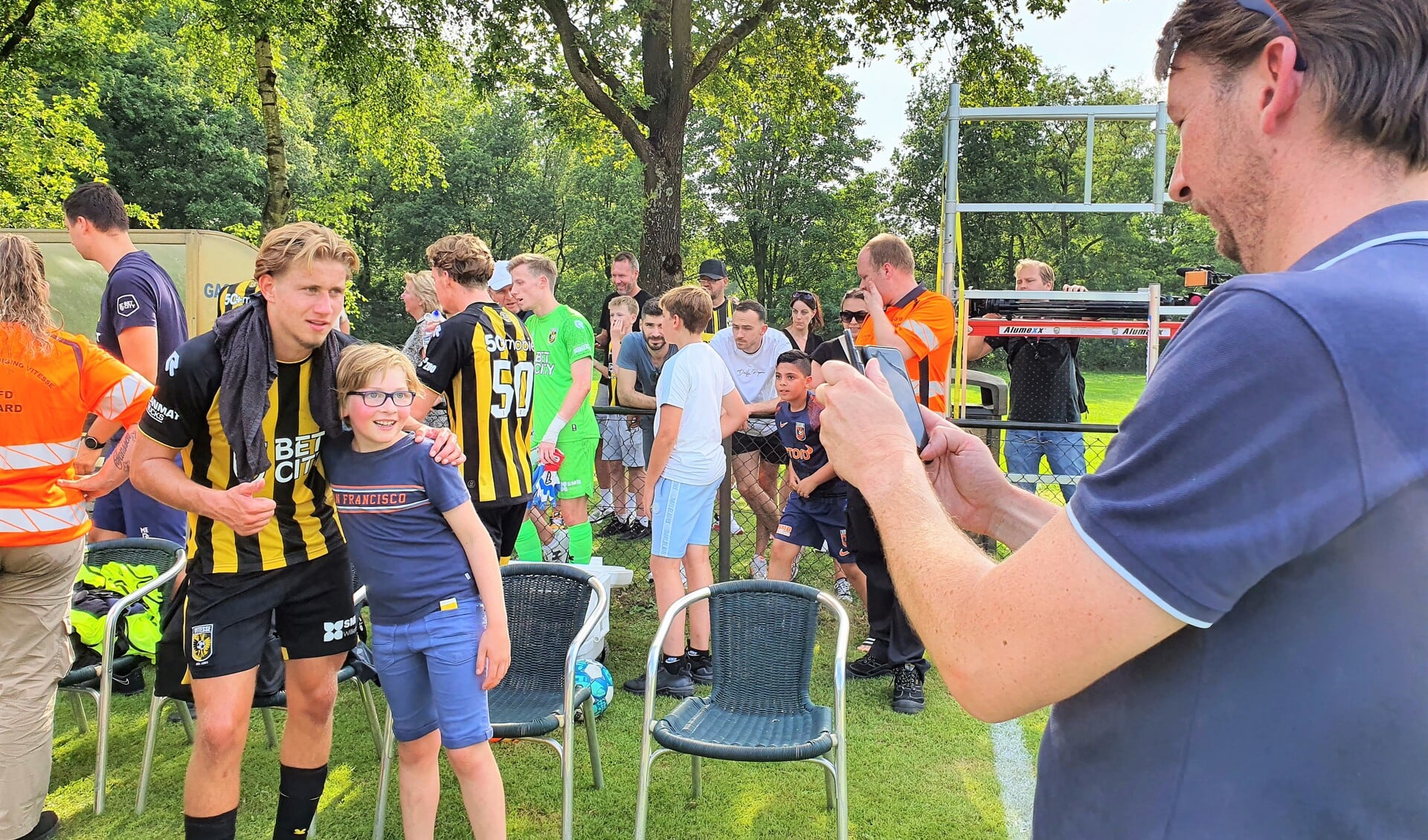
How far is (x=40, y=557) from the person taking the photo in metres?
3.36

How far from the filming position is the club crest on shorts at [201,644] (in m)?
2.79

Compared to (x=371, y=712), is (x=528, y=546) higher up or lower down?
higher up

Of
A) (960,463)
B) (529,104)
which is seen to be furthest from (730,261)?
(960,463)

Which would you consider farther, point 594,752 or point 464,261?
point 464,261

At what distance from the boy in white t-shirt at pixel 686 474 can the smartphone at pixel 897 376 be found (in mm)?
3387

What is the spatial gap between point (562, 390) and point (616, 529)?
2.44 meters

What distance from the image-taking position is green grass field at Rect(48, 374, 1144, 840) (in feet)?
11.8

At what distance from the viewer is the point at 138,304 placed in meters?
4.64

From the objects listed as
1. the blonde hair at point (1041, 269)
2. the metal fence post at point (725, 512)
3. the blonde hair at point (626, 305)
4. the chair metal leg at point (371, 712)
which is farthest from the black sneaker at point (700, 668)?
the blonde hair at point (1041, 269)

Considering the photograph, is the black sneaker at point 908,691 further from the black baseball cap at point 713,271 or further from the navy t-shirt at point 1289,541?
the black baseball cap at point 713,271

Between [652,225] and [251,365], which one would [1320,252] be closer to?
[251,365]

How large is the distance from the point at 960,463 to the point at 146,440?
2.63 m

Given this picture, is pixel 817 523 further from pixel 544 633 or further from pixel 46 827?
pixel 46 827

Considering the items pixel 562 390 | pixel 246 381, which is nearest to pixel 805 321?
pixel 562 390
